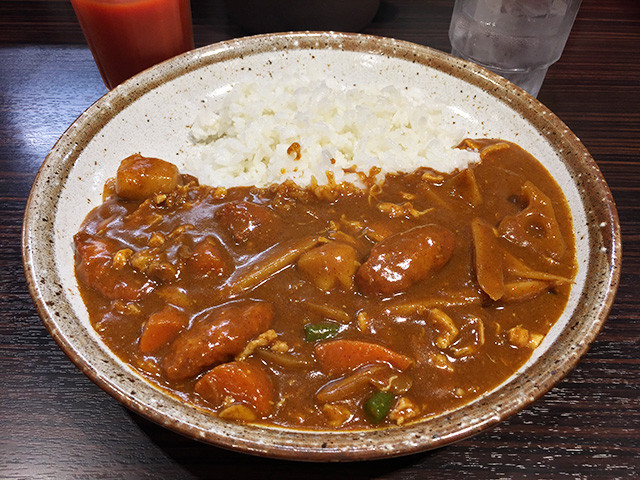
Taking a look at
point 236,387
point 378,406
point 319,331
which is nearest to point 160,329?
point 236,387

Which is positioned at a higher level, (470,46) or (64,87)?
(470,46)

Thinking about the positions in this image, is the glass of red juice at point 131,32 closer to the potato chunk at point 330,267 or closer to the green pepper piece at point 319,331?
the potato chunk at point 330,267

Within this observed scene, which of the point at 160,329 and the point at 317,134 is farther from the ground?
the point at 317,134

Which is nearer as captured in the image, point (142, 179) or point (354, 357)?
point (354, 357)

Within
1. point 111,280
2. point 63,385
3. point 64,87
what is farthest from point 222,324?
point 64,87

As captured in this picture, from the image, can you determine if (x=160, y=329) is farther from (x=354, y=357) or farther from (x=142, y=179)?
(x=142, y=179)

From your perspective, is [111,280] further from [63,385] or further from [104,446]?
[104,446]
